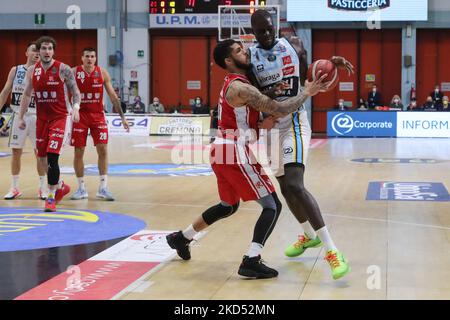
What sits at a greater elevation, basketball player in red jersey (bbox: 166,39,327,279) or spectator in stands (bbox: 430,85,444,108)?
spectator in stands (bbox: 430,85,444,108)

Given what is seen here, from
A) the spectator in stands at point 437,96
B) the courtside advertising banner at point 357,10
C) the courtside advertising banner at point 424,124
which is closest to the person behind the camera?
the courtside advertising banner at point 424,124

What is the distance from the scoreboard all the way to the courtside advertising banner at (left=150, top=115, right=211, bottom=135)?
504 centimetres

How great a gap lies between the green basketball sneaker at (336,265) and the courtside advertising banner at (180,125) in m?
18.5

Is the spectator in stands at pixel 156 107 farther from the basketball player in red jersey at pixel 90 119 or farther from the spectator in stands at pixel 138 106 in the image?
the basketball player in red jersey at pixel 90 119

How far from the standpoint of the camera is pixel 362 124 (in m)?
23.9

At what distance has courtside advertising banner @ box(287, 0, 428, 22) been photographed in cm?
2675

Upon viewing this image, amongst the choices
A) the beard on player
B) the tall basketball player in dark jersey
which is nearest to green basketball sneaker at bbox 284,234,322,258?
the tall basketball player in dark jersey

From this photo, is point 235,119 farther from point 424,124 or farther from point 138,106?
point 138,106

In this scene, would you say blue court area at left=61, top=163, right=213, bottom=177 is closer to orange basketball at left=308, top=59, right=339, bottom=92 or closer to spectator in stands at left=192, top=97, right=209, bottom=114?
orange basketball at left=308, top=59, right=339, bottom=92

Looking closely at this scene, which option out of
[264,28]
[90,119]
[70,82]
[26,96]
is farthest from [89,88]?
[264,28]

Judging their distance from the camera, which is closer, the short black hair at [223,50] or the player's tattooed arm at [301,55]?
the short black hair at [223,50]

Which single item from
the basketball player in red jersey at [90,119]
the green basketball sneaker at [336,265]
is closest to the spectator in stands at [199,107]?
the basketball player in red jersey at [90,119]

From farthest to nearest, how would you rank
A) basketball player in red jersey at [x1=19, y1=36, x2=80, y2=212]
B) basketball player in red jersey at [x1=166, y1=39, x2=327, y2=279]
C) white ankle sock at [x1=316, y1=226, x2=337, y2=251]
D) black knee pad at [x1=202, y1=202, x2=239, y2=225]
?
1. basketball player in red jersey at [x1=19, y1=36, x2=80, y2=212]
2. black knee pad at [x1=202, y1=202, x2=239, y2=225]
3. white ankle sock at [x1=316, y1=226, x2=337, y2=251]
4. basketball player in red jersey at [x1=166, y1=39, x2=327, y2=279]

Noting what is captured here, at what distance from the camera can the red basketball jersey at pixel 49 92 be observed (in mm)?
9164
